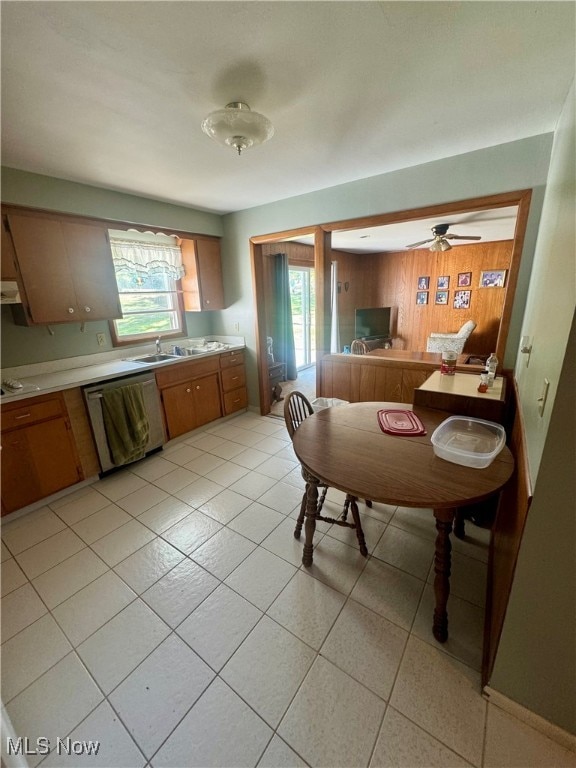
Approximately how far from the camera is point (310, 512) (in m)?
1.60

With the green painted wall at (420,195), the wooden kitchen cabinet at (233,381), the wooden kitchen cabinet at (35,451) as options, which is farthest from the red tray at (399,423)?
the wooden kitchen cabinet at (35,451)

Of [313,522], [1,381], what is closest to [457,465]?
[313,522]

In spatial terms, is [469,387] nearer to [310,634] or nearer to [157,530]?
[310,634]

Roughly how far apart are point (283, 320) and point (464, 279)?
3725mm

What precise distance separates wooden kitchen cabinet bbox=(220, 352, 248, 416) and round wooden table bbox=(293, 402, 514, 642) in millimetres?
2128

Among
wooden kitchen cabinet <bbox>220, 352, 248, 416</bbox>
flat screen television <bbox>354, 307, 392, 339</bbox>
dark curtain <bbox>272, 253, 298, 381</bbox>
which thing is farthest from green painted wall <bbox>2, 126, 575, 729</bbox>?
flat screen television <bbox>354, 307, 392, 339</bbox>

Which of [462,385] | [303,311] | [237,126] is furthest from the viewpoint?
[303,311]

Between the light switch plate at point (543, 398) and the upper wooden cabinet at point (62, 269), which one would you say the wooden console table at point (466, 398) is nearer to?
the light switch plate at point (543, 398)

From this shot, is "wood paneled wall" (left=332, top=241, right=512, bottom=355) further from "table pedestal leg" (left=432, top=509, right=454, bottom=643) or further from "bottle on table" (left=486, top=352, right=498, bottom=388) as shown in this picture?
"table pedestal leg" (left=432, top=509, right=454, bottom=643)

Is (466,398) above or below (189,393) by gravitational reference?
above

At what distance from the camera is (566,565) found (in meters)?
0.88

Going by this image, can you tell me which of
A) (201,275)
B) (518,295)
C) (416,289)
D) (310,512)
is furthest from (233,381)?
(416,289)

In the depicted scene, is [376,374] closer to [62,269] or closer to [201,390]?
[201,390]

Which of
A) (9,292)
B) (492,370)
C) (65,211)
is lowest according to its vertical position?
(492,370)
